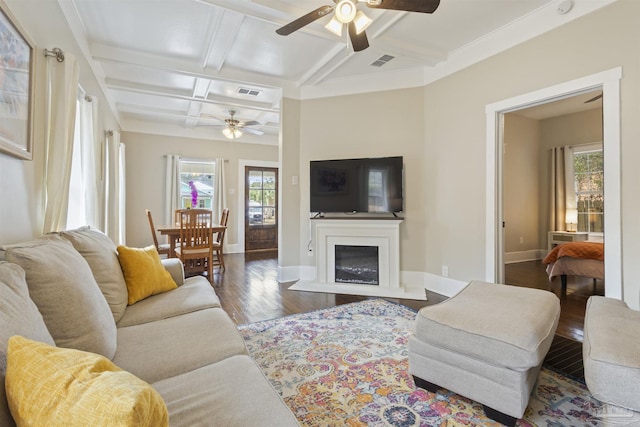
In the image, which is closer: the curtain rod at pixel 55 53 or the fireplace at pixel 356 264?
the curtain rod at pixel 55 53

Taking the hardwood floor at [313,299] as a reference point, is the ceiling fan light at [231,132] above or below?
above

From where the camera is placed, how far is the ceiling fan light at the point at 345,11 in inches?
80.0

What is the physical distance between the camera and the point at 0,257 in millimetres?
1161


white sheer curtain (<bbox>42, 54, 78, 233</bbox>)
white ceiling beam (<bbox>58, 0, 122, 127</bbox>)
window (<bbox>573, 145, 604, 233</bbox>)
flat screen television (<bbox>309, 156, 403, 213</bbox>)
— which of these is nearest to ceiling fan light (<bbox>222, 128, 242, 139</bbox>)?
white ceiling beam (<bbox>58, 0, 122, 127</bbox>)

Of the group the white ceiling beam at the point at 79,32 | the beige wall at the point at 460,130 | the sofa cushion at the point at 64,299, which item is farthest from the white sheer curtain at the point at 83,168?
the beige wall at the point at 460,130

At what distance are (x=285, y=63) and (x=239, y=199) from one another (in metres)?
3.85

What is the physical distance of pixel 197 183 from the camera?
261 inches

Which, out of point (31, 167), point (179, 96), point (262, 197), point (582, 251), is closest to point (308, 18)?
point (31, 167)

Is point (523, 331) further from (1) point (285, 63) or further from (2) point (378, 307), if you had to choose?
(1) point (285, 63)

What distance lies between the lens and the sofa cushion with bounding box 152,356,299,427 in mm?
900

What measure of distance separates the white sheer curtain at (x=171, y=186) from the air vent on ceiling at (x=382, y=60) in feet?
14.8

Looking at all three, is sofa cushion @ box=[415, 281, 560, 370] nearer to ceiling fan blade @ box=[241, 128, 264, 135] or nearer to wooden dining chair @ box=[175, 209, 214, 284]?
wooden dining chair @ box=[175, 209, 214, 284]

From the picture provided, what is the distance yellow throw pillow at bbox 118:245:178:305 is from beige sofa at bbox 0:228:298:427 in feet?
0.49

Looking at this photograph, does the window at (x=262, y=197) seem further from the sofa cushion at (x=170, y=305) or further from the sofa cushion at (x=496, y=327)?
the sofa cushion at (x=496, y=327)
